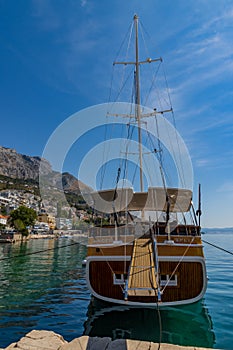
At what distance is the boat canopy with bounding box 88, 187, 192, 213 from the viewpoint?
12.1 m

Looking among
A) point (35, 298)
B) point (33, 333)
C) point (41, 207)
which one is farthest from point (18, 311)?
point (41, 207)

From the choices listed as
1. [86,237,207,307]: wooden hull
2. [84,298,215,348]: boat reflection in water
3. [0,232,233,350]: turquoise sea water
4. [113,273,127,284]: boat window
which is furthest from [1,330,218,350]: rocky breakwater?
[113,273,127,284]: boat window

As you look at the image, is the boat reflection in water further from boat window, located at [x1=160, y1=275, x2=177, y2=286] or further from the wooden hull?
boat window, located at [x1=160, y1=275, x2=177, y2=286]

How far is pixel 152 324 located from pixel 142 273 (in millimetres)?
1797

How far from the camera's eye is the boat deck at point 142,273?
7871 mm

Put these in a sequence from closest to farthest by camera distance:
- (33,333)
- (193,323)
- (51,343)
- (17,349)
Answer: (17,349), (51,343), (33,333), (193,323)

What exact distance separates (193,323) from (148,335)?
7.55 ft

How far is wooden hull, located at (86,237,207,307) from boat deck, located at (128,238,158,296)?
1.36 feet

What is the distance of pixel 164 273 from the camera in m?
9.82

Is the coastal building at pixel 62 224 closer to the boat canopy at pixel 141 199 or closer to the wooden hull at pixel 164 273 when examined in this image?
the boat canopy at pixel 141 199

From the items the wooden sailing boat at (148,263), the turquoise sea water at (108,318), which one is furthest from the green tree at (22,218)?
the wooden sailing boat at (148,263)

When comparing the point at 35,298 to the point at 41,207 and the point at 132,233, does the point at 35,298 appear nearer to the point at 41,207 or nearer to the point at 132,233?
the point at 132,233

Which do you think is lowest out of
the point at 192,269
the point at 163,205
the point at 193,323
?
the point at 193,323

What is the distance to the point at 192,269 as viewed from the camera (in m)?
9.84
